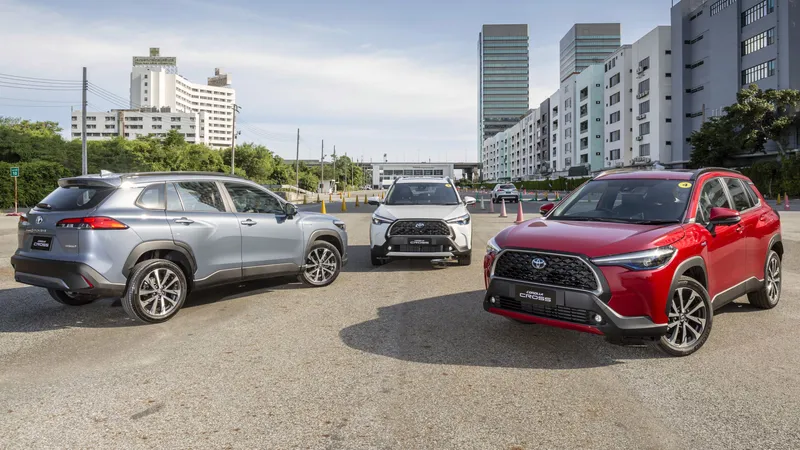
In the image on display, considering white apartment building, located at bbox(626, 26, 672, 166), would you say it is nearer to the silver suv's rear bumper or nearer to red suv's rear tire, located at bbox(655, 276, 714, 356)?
red suv's rear tire, located at bbox(655, 276, 714, 356)

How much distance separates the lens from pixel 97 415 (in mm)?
3637

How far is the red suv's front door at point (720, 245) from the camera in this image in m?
5.22

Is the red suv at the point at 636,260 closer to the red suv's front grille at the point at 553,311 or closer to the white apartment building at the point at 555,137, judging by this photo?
the red suv's front grille at the point at 553,311

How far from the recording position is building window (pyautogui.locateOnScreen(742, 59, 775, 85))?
173ft

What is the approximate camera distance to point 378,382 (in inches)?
167

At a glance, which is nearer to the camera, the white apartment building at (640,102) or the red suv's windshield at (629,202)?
the red suv's windshield at (629,202)

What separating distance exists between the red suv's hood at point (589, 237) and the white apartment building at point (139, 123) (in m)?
175

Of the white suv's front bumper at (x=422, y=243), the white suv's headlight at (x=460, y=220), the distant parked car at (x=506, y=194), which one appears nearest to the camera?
the white suv's front bumper at (x=422, y=243)

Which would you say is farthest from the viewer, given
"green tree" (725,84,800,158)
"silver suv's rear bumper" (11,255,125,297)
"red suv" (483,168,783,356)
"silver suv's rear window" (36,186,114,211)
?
"green tree" (725,84,800,158)

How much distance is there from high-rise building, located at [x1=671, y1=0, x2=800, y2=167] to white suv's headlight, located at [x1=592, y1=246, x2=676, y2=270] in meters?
56.3

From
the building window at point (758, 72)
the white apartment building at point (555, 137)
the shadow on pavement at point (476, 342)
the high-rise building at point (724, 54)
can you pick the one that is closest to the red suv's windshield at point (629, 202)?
the shadow on pavement at point (476, 342)

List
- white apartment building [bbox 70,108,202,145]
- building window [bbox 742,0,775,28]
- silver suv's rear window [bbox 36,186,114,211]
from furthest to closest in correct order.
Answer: white apartment building [bbox 70,108,202,145] → building window [bbox 742,0,775,28] → silver suv's rear window [bbox 36,186,114,211]

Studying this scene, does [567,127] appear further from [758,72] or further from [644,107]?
[758,72]

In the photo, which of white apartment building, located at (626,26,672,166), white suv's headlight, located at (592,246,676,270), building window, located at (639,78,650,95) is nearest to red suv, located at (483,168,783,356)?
white suv's headlight, located at (592,246,676,270)
